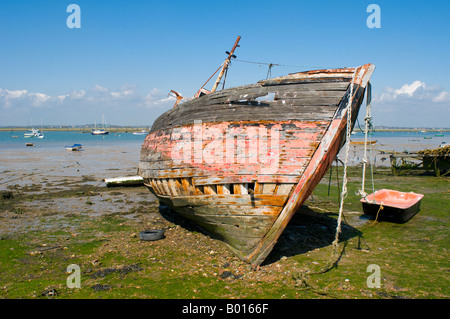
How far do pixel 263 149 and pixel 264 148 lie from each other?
0.09 feet

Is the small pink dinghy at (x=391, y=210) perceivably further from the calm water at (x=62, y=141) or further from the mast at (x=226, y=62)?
the calm water at (x=62, y=141)

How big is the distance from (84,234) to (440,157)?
802 inches

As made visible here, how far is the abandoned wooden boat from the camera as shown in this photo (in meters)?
5.57

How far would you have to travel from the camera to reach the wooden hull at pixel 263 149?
5.57 m

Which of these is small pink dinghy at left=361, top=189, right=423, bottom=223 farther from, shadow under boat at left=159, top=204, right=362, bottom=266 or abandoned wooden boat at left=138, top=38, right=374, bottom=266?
abandoned wooden boat at left=138, top=38, right=374, bottom=266

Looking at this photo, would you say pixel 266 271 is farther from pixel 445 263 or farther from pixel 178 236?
pixel 445 263

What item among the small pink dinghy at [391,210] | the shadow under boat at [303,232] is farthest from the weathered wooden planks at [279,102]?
the small pink dinghy at [391,210]

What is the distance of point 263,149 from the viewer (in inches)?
226

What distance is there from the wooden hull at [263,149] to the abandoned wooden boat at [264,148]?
2cm

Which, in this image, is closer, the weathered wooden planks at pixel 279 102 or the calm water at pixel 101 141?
the weathered wooden planks at pixel 279 102

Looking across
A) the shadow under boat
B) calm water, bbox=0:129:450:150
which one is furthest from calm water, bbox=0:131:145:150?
the shadow under boat

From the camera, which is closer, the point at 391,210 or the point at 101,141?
the point at 391,210

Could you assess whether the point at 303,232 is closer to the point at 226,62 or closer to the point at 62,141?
the point at 226,62

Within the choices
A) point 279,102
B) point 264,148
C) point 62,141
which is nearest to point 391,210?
point 264,148
